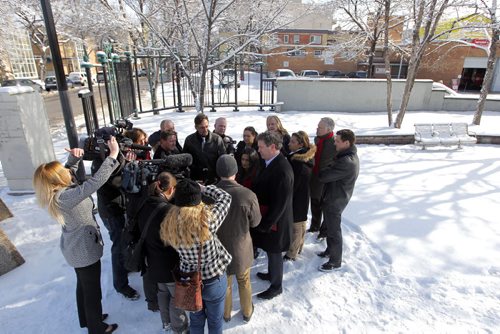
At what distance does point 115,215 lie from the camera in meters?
2.85

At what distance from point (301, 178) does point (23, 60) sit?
39903 millimetres

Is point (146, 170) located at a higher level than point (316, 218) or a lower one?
higher

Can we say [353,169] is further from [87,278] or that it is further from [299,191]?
[87,278]

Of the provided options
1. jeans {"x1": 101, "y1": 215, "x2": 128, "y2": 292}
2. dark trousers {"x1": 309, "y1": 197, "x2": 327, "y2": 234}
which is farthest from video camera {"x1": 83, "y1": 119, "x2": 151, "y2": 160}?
dark trousers {"x1": 309, "y1": 197, "x2": 327, "y2": 234}

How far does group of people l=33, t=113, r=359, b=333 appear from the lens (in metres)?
2.05

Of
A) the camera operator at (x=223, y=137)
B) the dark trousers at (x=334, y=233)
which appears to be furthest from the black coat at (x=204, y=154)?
the dark trousers at (x=334, y=233)

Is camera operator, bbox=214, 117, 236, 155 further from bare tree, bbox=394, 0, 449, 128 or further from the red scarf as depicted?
bare tree, bbox=394, 0, 449, 128

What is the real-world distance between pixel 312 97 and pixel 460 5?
5630mm

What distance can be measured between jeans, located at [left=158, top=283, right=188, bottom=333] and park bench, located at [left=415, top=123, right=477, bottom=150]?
7784 mm

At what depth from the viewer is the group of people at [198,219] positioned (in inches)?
80.9

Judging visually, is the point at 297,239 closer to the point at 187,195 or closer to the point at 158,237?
the point at 158,237

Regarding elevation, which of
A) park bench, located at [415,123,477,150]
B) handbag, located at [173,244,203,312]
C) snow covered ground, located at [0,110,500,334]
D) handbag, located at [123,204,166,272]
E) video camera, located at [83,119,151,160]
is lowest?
snow covered ground, located at [0,110,500,334]

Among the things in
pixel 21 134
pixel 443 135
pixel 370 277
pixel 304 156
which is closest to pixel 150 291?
pixel 304 156

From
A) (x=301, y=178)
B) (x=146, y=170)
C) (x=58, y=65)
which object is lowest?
(x=301, y=178)
